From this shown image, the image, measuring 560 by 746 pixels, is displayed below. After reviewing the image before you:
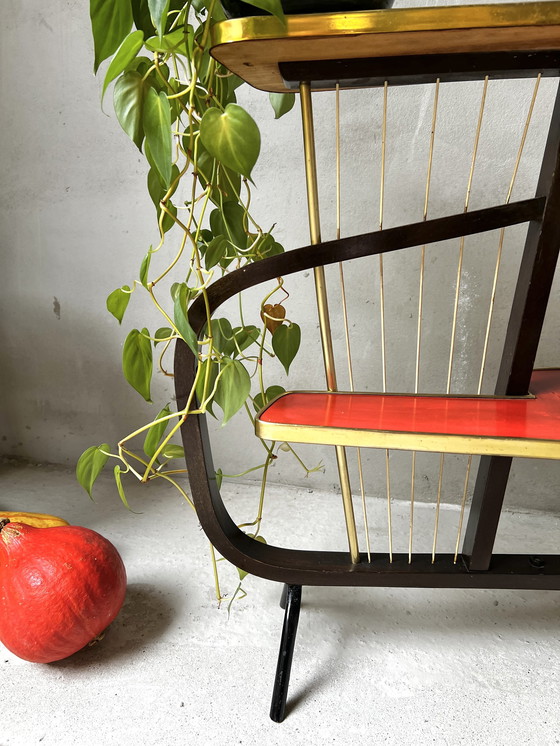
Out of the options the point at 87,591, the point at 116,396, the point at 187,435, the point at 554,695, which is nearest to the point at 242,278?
the point at 187,435

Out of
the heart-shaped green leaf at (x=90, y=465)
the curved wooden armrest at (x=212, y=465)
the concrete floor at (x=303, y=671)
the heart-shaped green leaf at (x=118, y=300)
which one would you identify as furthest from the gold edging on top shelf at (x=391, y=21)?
the concrete floor at (x=303, y=671)

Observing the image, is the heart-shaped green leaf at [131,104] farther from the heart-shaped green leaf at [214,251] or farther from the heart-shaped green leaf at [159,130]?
the heart-shaped green leaf at [214,251]

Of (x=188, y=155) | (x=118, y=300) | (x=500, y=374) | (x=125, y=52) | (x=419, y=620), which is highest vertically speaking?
(x=125, y=52)

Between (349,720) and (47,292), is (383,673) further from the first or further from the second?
(47,292)

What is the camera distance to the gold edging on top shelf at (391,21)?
0.68m

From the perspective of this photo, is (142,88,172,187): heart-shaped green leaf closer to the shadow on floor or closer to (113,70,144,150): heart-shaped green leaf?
(113,70,144,150): heart-shaped green leaf

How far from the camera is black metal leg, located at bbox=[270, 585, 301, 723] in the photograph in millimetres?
941

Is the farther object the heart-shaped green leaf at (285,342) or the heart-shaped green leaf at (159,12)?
the heart-shaped green leaf at (285,342)

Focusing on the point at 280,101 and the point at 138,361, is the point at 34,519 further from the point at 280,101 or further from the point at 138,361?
the point at 280,101

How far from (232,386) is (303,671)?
1.61ft

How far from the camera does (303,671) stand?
104 cm

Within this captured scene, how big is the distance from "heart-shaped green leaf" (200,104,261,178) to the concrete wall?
705mm

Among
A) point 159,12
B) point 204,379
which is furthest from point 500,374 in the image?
point 159,12

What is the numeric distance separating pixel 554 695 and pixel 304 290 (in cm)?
97
